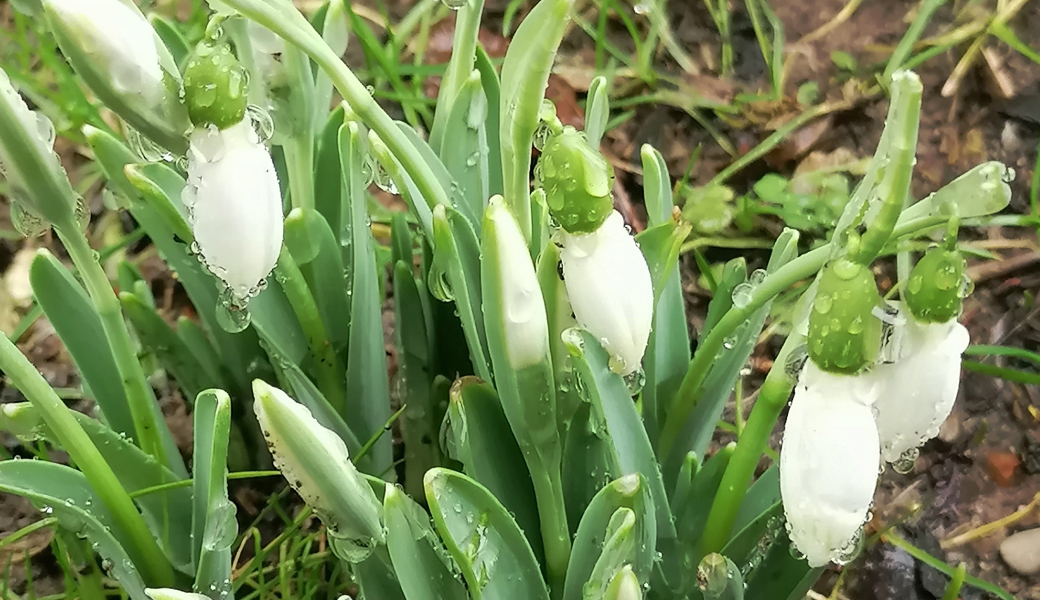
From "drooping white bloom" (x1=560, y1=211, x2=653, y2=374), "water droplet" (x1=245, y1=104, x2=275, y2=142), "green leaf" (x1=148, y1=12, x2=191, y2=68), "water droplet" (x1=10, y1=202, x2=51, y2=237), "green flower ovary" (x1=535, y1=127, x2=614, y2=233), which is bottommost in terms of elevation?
"drooping white bloom" (x1=560, y1=211, x2=653, y2=374)

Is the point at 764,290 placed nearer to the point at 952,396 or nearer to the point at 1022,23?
the point at 952,396

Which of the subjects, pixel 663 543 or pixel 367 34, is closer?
pixel 663 543

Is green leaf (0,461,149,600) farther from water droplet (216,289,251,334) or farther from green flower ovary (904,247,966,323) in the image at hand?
green flower ovary (904,247,966,323)

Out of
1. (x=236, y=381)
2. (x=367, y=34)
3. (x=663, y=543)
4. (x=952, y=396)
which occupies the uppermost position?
(x=367, y=34)

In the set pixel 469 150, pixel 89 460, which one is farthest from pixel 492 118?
pixel 89 460

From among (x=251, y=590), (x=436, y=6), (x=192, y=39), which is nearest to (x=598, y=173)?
(x=251, y=590)

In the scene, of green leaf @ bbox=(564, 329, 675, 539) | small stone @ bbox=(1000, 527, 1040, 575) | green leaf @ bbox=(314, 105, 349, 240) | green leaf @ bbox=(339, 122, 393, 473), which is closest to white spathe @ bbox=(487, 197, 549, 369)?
green leaf @ bbox=(564, 329, 675, 539)

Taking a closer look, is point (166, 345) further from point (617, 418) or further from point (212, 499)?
point (617, 418)
